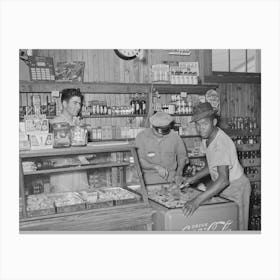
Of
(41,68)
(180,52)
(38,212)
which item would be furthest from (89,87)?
(38,212)

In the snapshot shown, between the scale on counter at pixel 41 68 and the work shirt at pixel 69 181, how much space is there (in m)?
2.38

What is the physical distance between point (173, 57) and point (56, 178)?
14.0 feet

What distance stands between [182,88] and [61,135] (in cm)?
389

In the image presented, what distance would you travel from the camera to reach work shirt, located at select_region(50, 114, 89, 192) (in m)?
3.43

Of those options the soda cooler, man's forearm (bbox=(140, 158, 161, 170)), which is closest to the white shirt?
the soda cooler

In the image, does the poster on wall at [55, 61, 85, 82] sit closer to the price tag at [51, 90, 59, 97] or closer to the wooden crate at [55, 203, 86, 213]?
the price tag at [51, 90, 59, 97]

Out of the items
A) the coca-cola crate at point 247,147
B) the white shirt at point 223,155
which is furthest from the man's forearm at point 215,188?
the coca-cola crate at point 247,147

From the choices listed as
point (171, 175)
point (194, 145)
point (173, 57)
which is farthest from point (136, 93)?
point (171, 175)

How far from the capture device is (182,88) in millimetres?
6695

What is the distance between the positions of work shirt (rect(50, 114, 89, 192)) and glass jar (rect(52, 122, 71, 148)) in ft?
1.04

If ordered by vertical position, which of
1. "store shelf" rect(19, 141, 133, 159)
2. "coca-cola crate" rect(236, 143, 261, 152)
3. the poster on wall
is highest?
the poster on wall

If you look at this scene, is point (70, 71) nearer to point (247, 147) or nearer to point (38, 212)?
point (38, 212)

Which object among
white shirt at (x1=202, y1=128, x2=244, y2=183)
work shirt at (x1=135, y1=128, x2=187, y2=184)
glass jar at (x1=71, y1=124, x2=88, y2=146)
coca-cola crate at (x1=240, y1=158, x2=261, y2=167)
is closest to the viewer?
glass jar at (x1=71, y1=124, x2=88, y2=146)
